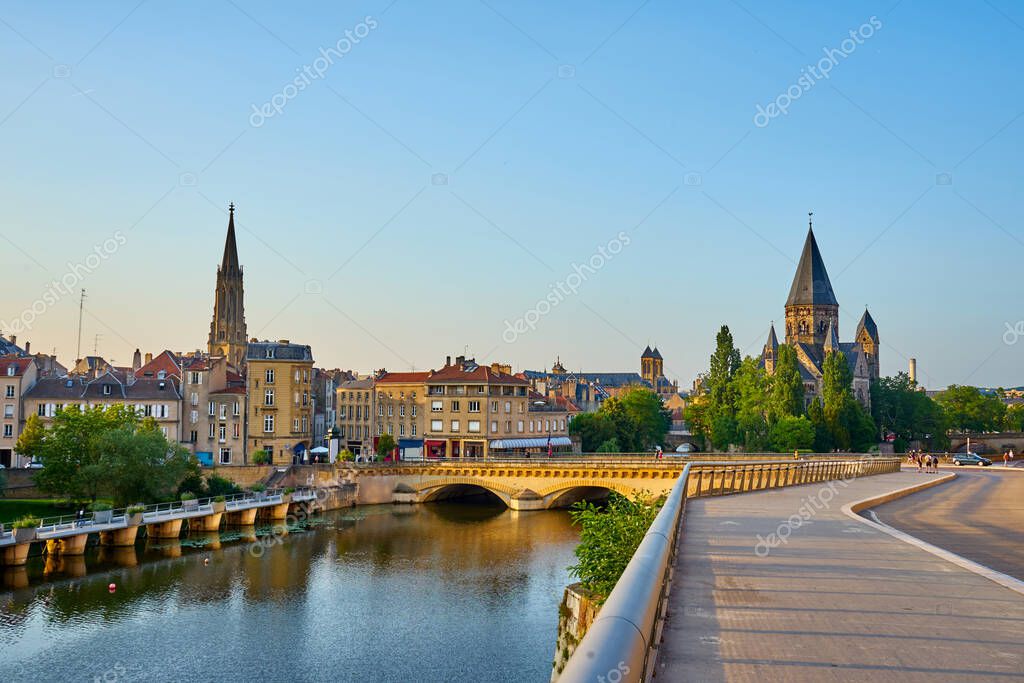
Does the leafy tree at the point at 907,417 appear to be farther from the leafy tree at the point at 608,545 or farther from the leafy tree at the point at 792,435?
the leafy tree at the point at 608,545

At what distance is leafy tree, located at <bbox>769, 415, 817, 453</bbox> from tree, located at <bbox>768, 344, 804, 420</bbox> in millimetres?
2446

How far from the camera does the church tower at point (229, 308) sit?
13225 centimetres

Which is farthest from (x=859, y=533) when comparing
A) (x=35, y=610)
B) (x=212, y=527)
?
(x=212, y=527)

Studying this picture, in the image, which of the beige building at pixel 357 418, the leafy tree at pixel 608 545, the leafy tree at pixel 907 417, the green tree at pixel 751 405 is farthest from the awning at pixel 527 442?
the leafy tree at pixel 608 545

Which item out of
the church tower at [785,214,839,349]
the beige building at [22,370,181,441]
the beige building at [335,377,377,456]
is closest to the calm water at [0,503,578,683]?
the beige building at [22,370,181,441]

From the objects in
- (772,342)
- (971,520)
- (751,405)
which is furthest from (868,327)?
(971,520)

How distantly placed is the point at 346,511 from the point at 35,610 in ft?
118

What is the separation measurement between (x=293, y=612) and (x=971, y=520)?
77.0 feet

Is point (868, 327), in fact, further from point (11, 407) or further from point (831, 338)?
point (11, 407)

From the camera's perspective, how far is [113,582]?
3953 cm

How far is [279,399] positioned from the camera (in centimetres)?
8162

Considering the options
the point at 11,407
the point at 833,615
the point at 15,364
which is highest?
the point at 15,364

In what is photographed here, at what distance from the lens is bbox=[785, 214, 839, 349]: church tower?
142750 millimetres

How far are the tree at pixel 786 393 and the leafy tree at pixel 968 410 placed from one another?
4806cm
